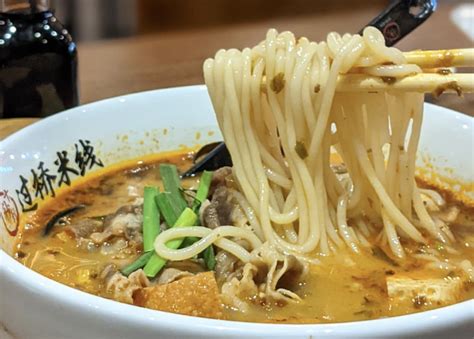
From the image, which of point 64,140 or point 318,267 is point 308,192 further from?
point 64,140

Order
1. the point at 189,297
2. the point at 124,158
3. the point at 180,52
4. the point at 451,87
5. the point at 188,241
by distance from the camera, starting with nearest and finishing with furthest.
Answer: the point at 189,297
the point at 451,87
the point at 188,241
the point at 124,158
the point at 180,52

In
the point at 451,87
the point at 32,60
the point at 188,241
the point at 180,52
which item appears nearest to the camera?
the point at 451,87

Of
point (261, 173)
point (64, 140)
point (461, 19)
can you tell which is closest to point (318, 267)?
point (261, 173)

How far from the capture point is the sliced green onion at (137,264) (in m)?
1.23

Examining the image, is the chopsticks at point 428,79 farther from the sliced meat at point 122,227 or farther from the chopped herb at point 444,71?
the sliced meat at point 122,227

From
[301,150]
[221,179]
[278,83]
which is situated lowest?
[221,179]

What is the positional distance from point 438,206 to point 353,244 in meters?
0.34

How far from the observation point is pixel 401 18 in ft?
4.78

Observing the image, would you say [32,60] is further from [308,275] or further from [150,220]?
[308,275]

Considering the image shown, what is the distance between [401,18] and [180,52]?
1.60 m

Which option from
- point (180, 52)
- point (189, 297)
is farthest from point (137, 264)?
point (180, 52)

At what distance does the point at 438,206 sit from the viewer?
1562mm

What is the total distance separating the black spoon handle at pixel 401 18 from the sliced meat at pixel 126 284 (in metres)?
0.72

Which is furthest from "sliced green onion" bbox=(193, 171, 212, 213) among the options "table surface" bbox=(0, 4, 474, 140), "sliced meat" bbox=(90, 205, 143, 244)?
"table surface" bbox=(0, 4, 474, 140)
